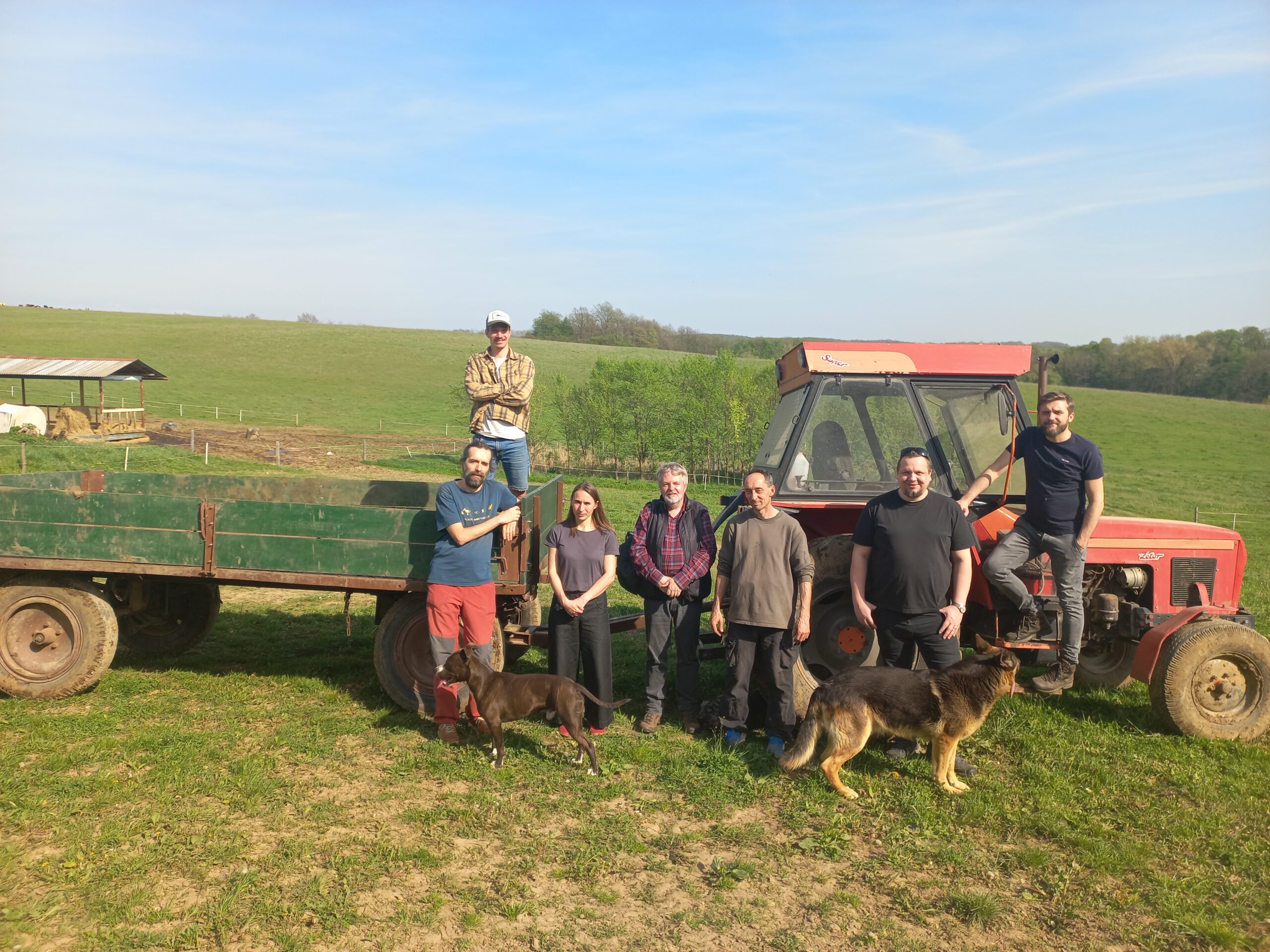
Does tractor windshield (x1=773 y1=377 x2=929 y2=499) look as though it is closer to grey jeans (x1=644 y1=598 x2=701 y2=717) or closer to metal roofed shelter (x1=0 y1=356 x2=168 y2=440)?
grey jeans (x1=644 y1=598 x2=701 y2=717)

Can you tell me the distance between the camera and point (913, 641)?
202 inches

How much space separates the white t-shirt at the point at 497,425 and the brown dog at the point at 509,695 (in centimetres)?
190

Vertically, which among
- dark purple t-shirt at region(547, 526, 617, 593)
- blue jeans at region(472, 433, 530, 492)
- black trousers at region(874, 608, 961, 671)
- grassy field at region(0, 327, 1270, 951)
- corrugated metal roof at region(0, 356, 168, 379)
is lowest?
grassy field at region(0, 327, 1270, 951)

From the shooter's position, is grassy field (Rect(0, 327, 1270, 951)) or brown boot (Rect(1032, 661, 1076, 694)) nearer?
grassy field (Rect(0, 327, 1270, 951))

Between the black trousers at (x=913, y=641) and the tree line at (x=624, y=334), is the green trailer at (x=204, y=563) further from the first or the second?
the tree line at (x=624, y=334)

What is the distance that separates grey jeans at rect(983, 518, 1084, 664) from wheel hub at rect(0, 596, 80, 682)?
6313mm

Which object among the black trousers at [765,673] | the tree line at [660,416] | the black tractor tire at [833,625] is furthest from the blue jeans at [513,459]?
the tree line at [660,416]

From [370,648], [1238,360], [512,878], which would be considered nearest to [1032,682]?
[512,878]

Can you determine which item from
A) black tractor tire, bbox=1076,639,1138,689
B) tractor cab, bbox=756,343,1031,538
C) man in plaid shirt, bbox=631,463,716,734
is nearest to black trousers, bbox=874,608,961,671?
tractor cab, bbox=756,343,1031,538

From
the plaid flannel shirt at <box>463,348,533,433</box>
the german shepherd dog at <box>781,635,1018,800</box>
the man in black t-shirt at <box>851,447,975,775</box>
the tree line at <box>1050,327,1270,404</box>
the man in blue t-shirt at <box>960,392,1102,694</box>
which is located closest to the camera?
the german shepherd dog at <box>781,635,1018,800</box>

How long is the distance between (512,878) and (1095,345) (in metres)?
83.8

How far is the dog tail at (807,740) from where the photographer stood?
4.70m

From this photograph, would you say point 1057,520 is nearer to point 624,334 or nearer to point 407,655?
point 407,655

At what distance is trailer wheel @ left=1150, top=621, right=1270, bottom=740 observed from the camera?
5.44m
